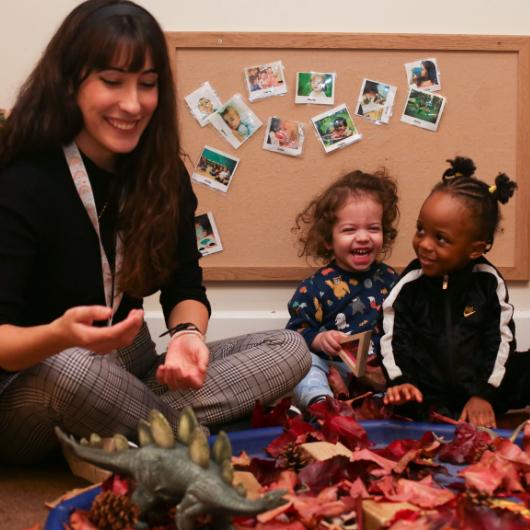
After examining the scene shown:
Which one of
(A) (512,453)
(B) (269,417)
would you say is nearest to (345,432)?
(B) (269,417)

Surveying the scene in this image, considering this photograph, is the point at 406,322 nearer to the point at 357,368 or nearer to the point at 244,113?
the point at 357,368

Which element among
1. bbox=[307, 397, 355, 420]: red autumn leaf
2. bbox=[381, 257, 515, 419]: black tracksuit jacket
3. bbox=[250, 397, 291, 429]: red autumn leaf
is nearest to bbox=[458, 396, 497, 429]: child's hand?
bbox=[381, 257, 515, 419]: black tracksuit jacket

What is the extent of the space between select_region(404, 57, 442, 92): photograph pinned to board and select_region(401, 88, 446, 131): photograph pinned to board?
0.03m

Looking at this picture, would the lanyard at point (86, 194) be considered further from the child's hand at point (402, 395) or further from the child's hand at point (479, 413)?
the child's hand at point (479, 413)

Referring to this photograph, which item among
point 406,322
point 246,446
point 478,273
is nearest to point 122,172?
point 246,446

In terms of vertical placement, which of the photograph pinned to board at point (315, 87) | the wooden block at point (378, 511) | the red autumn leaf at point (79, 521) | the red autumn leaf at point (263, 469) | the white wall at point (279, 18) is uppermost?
the white wall at point (279, 18)

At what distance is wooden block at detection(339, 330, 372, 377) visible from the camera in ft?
5.91

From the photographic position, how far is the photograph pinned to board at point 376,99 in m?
2.29

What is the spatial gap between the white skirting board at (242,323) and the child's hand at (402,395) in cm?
77

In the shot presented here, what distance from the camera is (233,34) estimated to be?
226 cm

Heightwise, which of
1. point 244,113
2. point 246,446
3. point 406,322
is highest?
point 244,113

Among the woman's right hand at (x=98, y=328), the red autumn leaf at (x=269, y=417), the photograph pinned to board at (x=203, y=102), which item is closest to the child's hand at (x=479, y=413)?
the red autumn leaf at (x=269, y=417)

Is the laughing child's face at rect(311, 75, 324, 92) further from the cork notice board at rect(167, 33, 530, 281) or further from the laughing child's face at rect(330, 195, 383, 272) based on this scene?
the laughing child's face at rect(330, 195, 383, 272)

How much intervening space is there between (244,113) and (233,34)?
215mm
